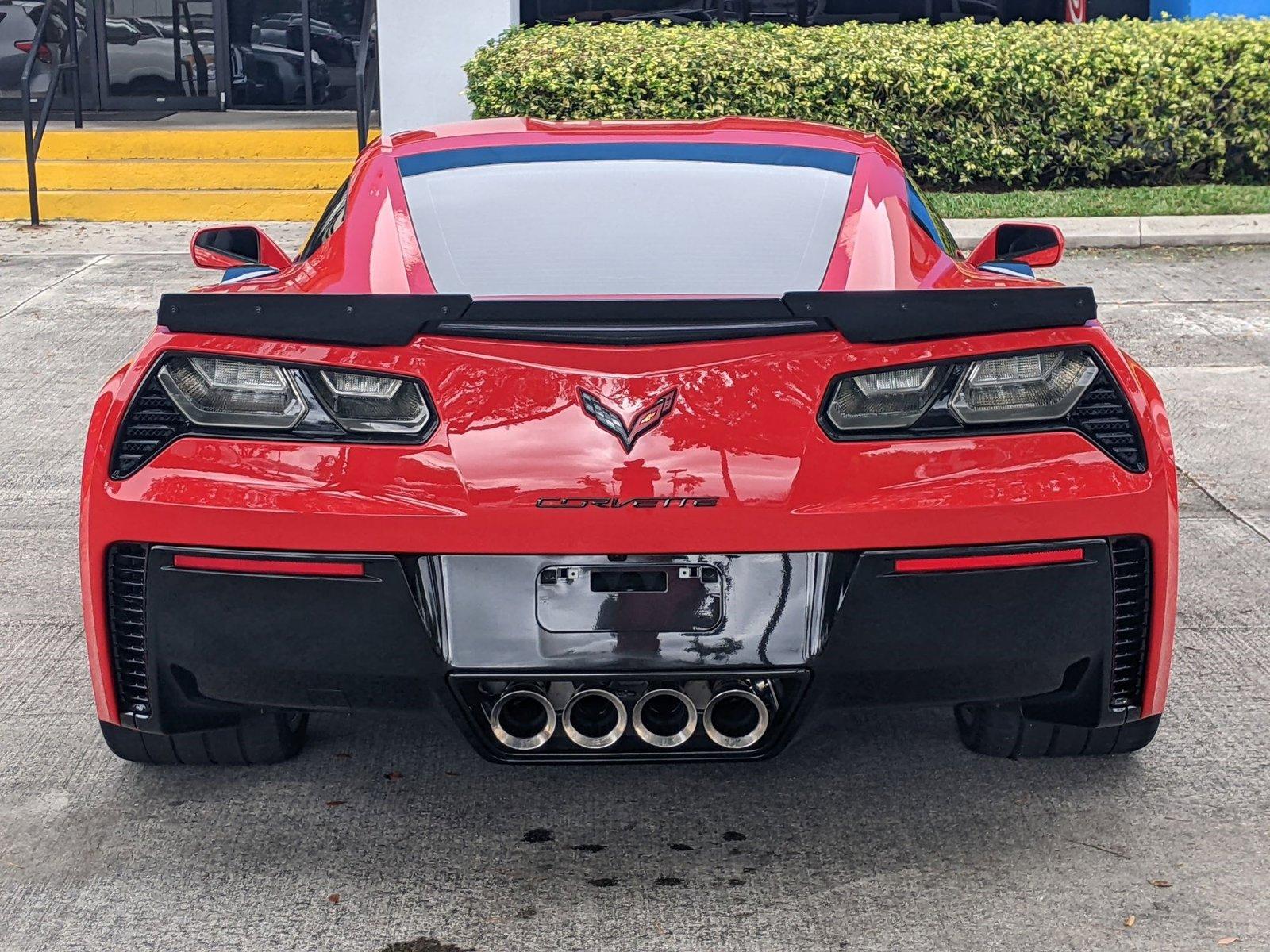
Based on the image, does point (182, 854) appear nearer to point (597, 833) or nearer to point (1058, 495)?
point (597, 833)

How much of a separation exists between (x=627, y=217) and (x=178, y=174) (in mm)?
11657

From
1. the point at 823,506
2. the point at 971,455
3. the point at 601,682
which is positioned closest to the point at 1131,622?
the point at 971,455

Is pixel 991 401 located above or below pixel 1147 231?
above

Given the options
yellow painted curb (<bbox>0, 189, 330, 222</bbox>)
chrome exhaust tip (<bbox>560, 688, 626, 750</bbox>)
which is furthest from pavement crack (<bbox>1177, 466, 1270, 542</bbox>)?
yellow painted curb (<bbox>0, 189, 330, 222</bbox>)

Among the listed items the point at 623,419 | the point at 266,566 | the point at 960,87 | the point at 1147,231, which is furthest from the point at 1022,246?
the point at 960,87

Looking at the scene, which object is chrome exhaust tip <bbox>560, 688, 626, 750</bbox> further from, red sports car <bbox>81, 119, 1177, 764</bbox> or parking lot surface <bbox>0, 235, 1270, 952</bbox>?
parking lot surface <bbox>0, 235, 1270, 952</bbox>

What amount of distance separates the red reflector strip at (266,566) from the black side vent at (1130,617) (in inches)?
56.7

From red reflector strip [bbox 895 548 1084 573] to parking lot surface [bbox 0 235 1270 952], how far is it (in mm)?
552

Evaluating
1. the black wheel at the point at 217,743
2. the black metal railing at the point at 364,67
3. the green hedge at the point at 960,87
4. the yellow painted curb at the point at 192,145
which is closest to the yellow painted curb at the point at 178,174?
the yellow painted curb at the point at 192,145

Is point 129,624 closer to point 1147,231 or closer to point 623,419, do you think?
point 623,419

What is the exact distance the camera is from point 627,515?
304cm

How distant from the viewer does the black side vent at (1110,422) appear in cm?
325

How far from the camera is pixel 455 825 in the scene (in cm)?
362

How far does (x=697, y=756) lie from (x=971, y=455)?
763mm
